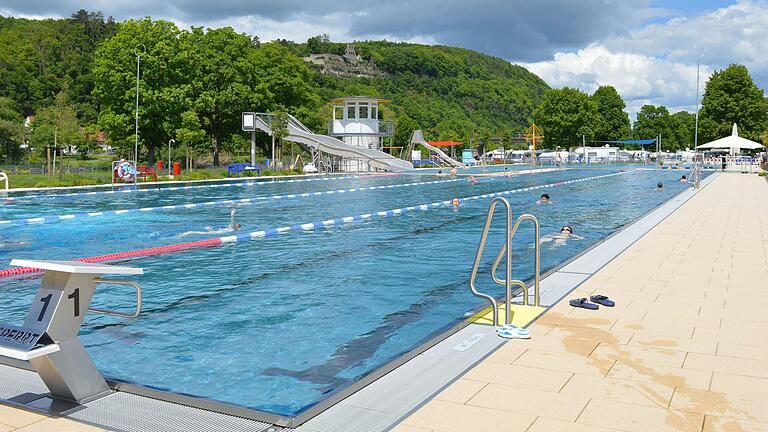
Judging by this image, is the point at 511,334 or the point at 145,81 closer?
the point at 511,334

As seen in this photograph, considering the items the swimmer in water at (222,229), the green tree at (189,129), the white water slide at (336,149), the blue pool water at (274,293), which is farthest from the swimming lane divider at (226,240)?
the green tree at (189,129)

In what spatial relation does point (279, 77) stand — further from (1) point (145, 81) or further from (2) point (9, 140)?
(2) point (9, 140)

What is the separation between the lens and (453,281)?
824cm

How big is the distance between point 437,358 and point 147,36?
140ft

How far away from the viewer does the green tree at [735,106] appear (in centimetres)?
5844

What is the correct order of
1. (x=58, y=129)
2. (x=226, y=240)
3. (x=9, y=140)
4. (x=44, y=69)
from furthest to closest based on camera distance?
(x=44, y=69) → (x=58, y=129) → (x=9, y=140) → (x=226, y=240)

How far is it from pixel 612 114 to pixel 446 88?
32839 mm

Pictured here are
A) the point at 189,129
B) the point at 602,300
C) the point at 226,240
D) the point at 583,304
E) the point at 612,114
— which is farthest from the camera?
the point at 612,114

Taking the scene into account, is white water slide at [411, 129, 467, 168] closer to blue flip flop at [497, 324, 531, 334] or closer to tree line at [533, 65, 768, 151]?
tree line at [533, 65, 768, 151]

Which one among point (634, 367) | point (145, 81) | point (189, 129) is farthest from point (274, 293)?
point (145, 81)

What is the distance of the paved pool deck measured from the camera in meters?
3.34

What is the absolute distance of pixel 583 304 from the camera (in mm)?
5773

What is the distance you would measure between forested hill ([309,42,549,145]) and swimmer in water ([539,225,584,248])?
80.4 m

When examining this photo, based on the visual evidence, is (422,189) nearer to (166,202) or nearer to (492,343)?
(166,202)
